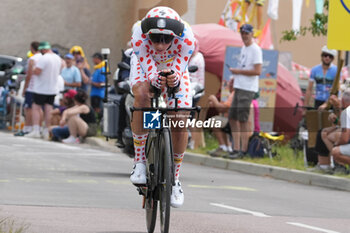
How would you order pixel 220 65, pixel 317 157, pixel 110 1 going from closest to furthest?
pixel 110 1 → pixel 317 157 → pixel 220 65

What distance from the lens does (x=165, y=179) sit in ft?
24.5

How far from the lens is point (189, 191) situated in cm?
1216

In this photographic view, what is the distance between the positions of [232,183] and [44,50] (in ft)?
15.2

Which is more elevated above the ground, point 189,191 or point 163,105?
point 163,105

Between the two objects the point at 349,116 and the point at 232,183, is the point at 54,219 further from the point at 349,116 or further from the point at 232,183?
the point at 349,116

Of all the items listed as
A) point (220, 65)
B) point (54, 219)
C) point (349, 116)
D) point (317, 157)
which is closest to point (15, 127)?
point (220, 65)

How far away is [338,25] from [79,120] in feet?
39.9

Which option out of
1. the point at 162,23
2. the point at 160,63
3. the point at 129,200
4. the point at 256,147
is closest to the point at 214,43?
the point at 256,147

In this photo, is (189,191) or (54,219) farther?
(189,191)

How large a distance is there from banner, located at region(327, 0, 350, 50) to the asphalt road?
1715 millimetres

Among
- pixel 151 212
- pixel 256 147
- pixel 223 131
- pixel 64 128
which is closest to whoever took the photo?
pixel 151 212

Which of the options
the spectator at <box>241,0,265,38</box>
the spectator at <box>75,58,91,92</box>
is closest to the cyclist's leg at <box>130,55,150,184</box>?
the spectator at <box>75,58,91,92</box>

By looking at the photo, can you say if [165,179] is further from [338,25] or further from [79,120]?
[79,120]

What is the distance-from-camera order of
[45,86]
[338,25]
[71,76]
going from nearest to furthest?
[338,25] → [45,86] → [71,76]
